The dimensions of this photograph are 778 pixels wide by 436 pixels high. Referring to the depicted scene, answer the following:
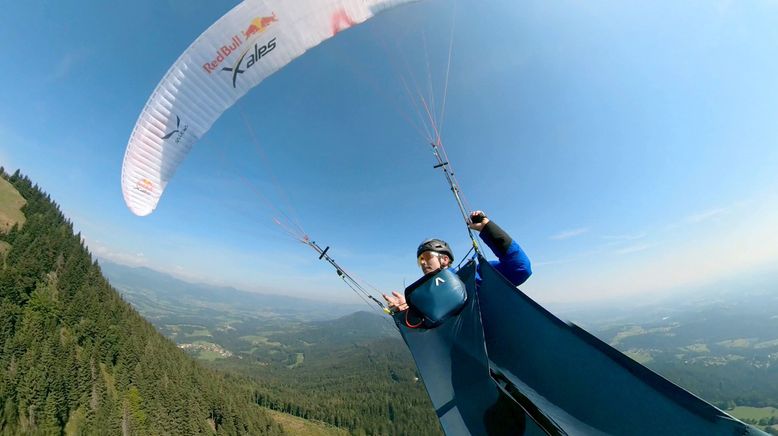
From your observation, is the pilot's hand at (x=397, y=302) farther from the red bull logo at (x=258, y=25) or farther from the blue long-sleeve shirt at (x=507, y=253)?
the red bull logo at (x=258, y=25)

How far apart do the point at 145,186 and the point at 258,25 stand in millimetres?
5426

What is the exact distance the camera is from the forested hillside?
125 ft

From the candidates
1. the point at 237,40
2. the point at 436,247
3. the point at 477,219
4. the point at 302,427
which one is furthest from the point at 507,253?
the point at 302,427

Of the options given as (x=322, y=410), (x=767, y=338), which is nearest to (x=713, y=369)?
(x=767, y=338)

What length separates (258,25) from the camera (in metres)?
7.67

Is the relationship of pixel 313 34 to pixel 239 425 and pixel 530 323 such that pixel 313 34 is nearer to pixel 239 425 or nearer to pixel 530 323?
pixel 530 323

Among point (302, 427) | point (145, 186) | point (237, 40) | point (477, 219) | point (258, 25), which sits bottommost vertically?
point (302, 427)

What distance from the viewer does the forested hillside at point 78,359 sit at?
38156mm

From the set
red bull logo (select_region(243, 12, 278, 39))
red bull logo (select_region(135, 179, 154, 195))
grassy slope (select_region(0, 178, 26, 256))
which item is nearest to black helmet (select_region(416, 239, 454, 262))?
red bull logo (select_region(243, 12, 278, 39))

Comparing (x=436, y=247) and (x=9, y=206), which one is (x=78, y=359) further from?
(x=436, y=247)

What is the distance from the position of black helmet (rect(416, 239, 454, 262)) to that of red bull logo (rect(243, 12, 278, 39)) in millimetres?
7320

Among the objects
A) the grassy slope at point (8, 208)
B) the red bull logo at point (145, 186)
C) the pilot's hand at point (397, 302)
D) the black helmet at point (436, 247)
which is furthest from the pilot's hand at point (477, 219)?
the grassy slope at point (8, 208)

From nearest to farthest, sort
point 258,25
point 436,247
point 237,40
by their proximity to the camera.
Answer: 1. point 436,247
2. point 258,25
3. point 237,40

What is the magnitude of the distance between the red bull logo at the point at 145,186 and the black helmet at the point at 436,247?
28.8 feet
